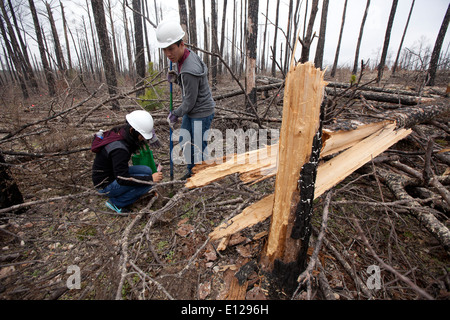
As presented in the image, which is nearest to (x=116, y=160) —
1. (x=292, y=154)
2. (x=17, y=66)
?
(x=292, y=154)

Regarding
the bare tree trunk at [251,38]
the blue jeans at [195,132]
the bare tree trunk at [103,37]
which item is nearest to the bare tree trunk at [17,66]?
the bare tree trunk at [103,37]

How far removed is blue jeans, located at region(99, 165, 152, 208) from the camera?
243 cm

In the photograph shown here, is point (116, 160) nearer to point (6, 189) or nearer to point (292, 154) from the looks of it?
point (6, 189)

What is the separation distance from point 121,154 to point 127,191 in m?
0.59

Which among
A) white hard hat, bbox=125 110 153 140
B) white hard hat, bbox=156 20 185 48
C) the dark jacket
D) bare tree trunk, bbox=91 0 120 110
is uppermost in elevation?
bare tree trunk, bbox=91 0 120 110

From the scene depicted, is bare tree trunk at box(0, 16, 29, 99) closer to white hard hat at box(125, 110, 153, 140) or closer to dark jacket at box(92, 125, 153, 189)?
dark jacket at box(92, 125, 153, 189)

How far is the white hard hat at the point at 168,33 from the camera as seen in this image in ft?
7.40

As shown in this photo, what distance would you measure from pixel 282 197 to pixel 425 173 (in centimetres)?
192

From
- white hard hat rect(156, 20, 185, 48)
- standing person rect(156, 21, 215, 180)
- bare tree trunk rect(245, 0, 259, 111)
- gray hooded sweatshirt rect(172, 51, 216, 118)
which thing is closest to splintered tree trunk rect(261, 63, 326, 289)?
standing person rect(156, 21, 215, 180)

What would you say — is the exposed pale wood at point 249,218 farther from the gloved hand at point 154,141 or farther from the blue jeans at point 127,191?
the gloved hand at point 154,141

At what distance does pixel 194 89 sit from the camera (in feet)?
8.25

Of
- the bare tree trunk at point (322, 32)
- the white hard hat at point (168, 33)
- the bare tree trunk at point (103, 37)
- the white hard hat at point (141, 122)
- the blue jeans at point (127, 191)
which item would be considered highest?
the bare tree trunk at point (322, 32)

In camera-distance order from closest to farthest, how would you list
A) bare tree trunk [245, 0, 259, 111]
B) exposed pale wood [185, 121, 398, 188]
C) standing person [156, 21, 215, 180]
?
exposed pale wood [185, 121, 398, 188]
standing person [156, 21, 215, 180]
bare tree trunk [245, 0, 259, 111]

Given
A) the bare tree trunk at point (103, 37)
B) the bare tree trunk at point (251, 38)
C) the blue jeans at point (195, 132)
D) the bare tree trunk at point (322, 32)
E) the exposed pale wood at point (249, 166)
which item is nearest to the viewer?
the exposed pale wood at point (249, 166)
